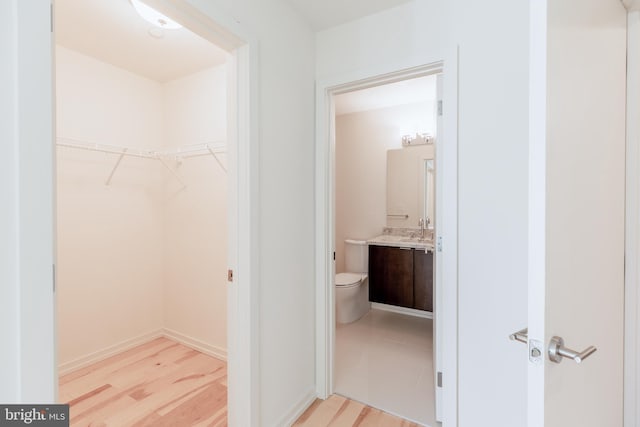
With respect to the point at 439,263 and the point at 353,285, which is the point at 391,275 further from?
the point at 439,263

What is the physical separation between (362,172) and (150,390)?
308 cm

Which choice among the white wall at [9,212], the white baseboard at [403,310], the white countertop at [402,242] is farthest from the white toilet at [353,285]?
the white wall at [9,212]

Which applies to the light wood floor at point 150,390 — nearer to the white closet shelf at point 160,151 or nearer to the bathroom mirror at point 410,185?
the white closet shelf at point 160,151

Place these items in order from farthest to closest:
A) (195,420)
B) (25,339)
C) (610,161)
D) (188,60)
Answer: (188,60) < (195,420) < (610,161) < (25,339)

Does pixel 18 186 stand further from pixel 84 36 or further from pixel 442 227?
pixel 84 36

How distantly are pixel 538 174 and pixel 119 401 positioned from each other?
261cm

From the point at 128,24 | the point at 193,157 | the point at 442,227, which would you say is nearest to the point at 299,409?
the point at 442,227

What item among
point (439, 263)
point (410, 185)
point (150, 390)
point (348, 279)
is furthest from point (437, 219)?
point (150, 390)

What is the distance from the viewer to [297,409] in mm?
1896

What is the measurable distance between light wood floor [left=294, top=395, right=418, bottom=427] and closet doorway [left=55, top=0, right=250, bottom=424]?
0.60 m

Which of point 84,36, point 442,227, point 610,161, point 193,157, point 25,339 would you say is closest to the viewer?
point 25,339

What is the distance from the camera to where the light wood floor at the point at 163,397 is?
185 cm

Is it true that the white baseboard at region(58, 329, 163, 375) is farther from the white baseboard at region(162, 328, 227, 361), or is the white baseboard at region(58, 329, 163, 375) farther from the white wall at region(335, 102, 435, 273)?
the white wall at region(335, 102, 435, 273)

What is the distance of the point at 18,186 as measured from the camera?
2.74 feet
